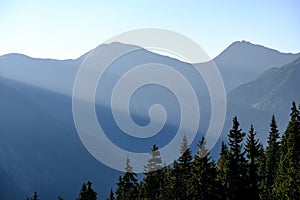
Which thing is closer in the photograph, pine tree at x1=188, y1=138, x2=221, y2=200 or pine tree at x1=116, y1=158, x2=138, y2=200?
pine tree at x1=188, y1=138, x2=221, y2=200

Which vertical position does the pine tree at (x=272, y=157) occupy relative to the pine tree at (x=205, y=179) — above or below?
above

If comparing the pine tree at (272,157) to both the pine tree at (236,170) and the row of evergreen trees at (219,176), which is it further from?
the pine tree at (236,170)

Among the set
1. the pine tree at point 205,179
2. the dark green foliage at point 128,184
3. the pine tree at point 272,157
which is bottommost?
the pine tree at point 205,179

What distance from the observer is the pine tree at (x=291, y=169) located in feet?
122

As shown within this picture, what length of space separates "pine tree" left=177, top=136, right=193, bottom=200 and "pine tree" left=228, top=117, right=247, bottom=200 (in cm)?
388

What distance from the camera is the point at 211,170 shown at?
105 feet

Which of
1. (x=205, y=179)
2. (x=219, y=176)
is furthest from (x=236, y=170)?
(x=205, y=179)

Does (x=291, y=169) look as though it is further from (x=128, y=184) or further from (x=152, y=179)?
(x=128, y=184)

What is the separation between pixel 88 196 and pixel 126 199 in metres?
6.48

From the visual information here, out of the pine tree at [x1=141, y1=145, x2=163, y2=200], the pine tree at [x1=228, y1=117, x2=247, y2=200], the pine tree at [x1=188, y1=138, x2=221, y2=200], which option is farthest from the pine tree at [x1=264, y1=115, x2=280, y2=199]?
the pine tree at [x1=188, y1=138, x2=221, y2=200]

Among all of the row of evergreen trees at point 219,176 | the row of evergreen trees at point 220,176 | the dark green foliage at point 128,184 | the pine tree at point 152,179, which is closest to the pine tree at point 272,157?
the row of evergreen trees at point 219,176

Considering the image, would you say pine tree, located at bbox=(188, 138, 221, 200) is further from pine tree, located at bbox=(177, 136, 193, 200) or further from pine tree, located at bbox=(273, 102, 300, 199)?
pine tree, located at bbox=(273, 102, 300, 199)

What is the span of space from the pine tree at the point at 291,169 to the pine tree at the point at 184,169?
28.4 feet

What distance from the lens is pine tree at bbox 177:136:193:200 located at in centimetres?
3681
